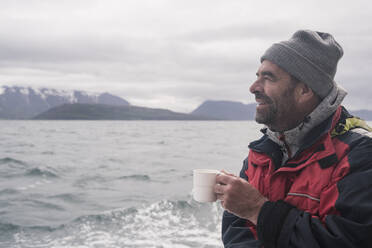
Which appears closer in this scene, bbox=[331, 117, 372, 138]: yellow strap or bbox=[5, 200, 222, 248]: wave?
bbox=[331, 117, 372, 138]: yellow strap

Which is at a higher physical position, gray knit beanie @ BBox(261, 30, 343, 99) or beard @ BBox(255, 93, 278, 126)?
gray knit beanie @ BBox(261, 30, 343, 99)

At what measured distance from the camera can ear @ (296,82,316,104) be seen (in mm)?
2564

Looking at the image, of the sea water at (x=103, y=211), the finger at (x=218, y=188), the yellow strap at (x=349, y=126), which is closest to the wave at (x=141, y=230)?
the sea water at (x=103, y=211)

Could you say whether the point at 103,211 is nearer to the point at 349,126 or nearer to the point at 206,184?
the point at 206,184

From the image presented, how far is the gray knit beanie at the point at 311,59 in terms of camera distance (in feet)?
8.30

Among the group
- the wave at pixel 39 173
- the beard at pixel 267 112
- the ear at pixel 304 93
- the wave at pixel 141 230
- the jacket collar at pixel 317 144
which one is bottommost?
the wave at pixel 39 173

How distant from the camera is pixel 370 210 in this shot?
1953 millimetres

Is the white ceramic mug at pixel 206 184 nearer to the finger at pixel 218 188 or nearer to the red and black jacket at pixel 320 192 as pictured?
the finger at pixel 218 188

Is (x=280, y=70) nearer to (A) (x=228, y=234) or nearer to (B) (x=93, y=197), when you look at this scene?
(A) (x=228, y=234)

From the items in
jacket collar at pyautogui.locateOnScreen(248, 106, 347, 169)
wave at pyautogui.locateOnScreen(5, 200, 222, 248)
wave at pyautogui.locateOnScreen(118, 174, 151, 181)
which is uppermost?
jacket collar at pyautogui.locateOnScreen(248, 106, 347, 169)

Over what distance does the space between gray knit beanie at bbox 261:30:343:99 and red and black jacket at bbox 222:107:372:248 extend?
252 millimetres

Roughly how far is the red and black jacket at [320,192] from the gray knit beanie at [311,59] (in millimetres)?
252

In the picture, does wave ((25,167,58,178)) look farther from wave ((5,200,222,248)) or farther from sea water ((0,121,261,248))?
wave ((5,200,222,248))

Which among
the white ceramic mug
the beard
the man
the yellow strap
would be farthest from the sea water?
the yellow strap
